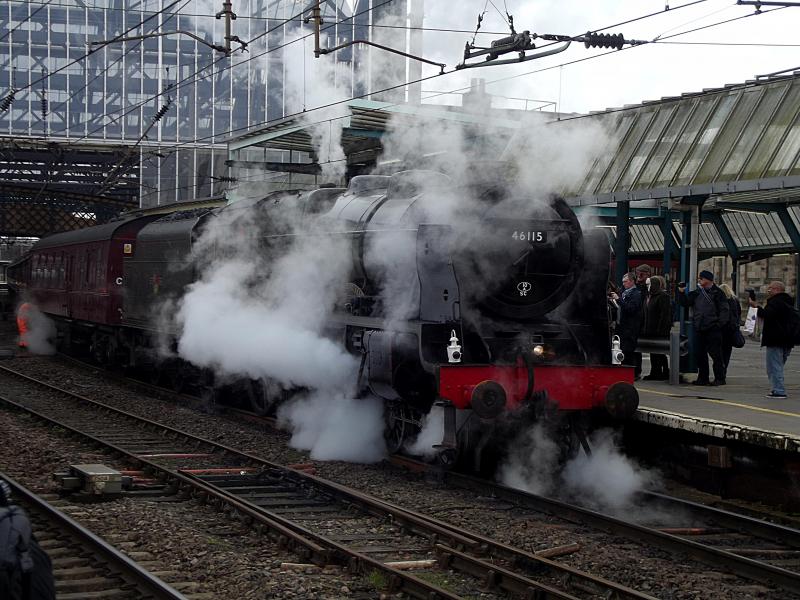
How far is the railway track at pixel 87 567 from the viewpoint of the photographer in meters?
5.64

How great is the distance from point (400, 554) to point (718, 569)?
2.03 meters

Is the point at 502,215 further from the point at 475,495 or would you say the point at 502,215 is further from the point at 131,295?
the point at 131,295

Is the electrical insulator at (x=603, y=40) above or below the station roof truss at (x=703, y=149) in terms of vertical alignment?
above

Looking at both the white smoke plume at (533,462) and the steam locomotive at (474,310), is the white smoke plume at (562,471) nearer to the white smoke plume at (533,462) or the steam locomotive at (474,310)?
the white smoke plume at (533,462)

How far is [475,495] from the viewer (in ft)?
28.0

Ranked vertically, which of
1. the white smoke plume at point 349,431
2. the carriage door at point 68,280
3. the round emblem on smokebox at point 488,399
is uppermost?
the carriage door at point 68,280

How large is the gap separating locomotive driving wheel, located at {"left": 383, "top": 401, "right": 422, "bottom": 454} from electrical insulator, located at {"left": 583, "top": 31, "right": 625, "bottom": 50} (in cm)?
428

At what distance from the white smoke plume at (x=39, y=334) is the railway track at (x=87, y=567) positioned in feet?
59.1

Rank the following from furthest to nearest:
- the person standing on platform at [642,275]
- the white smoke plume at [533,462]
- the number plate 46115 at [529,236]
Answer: the person standing on platform at [642,275] < the white smoke plume at [533,462] < the number plate 46115 at [529,236]

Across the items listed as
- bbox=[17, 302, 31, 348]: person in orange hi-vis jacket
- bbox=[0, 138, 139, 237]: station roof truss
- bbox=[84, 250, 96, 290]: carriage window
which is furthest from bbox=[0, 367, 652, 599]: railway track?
bbox=[0, 138, 139, 237]: station roof truss

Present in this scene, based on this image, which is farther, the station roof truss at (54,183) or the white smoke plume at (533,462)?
the station roof truss at (54,183)

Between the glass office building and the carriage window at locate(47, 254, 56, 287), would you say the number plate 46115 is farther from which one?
the glass office building

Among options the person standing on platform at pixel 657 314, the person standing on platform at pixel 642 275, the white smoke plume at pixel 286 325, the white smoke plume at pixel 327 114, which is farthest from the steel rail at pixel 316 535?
the white smoke plume at pixel 327 114

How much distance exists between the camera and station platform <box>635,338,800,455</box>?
838 cm
